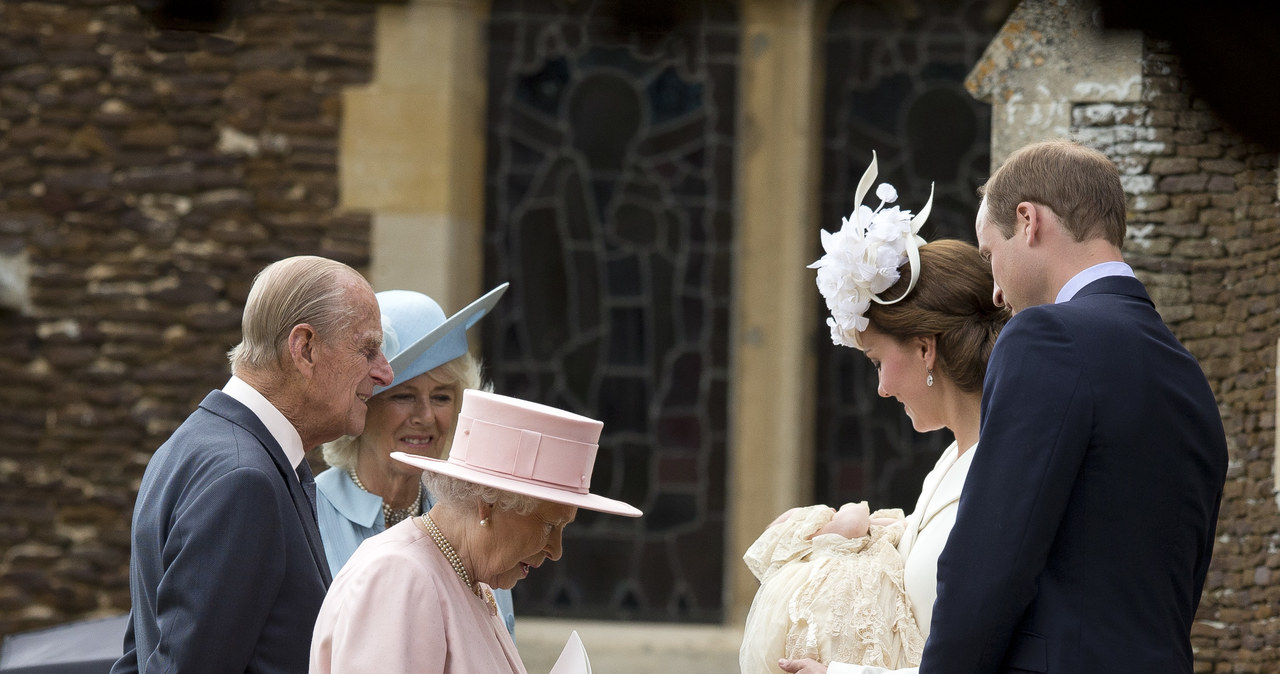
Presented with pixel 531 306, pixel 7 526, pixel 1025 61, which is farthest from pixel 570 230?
pixel 7 526

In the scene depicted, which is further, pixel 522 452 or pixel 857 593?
pixel 857 593

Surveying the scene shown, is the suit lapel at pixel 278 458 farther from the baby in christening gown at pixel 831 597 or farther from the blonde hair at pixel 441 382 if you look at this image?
the baby in christening gown at pixel 831 597

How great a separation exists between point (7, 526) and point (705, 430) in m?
3.01

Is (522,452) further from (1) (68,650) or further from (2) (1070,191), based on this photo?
(1) (68,650)

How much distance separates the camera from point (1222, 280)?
148 inches

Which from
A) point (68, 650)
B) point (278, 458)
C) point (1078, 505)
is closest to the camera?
point (1078, 505)

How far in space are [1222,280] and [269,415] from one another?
2838 millimetres

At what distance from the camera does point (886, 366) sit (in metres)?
2.33

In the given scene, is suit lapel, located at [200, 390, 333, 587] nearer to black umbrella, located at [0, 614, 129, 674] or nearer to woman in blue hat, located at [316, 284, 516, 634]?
woman in blue hat, located at [316, 284, 516, 634]

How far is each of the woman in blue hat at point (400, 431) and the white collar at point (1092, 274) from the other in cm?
148

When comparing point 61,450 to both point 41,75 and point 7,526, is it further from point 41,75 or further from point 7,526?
point 41,75

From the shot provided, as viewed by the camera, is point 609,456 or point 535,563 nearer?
point 535,563

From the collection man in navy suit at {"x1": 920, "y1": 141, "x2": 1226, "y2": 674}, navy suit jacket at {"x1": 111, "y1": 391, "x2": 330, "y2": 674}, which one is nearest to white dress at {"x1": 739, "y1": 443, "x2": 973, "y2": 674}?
man in navy suit at {"x1": 920, "y1": 141, "x2": 1226, "y2": 674}

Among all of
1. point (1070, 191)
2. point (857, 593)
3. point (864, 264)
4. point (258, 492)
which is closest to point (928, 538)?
point (857, 593)
